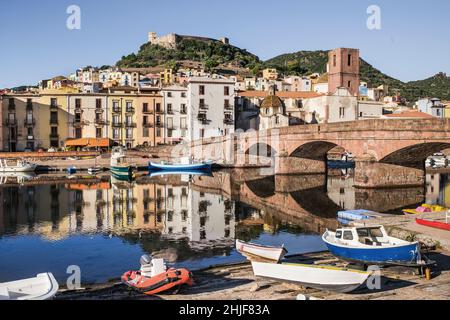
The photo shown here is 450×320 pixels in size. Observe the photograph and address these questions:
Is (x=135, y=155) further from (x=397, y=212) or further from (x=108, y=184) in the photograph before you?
(x=397, y=212)

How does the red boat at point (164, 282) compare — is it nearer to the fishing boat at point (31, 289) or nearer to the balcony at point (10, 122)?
the fishing boat at point (31, 289)

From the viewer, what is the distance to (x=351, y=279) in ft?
50.7

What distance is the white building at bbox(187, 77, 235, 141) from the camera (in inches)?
3460

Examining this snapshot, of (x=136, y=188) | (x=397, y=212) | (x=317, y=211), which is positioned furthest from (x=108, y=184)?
(x=397, y=212)

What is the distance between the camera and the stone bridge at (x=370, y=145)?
148ft

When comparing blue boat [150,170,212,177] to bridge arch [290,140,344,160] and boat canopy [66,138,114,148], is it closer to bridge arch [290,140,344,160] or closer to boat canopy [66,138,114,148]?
bridge arch [290,140,344,160]

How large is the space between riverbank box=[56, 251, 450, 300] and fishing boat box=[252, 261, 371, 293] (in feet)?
1.02

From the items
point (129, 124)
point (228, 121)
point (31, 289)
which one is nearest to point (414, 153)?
point (31, 289)

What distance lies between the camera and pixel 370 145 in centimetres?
4919

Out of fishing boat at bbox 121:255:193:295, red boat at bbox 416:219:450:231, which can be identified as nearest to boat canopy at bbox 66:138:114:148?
red boat at bbox 416:219:450:231

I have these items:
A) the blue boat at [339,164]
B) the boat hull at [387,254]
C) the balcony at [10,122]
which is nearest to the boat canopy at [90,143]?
the balcony at [10,122]

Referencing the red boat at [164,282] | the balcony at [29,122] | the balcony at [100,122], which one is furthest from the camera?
the balcony at [100,122]

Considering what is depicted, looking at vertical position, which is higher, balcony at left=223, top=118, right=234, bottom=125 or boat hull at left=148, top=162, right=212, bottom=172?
balcony at left=223, top=118, right=234, bottom=125
